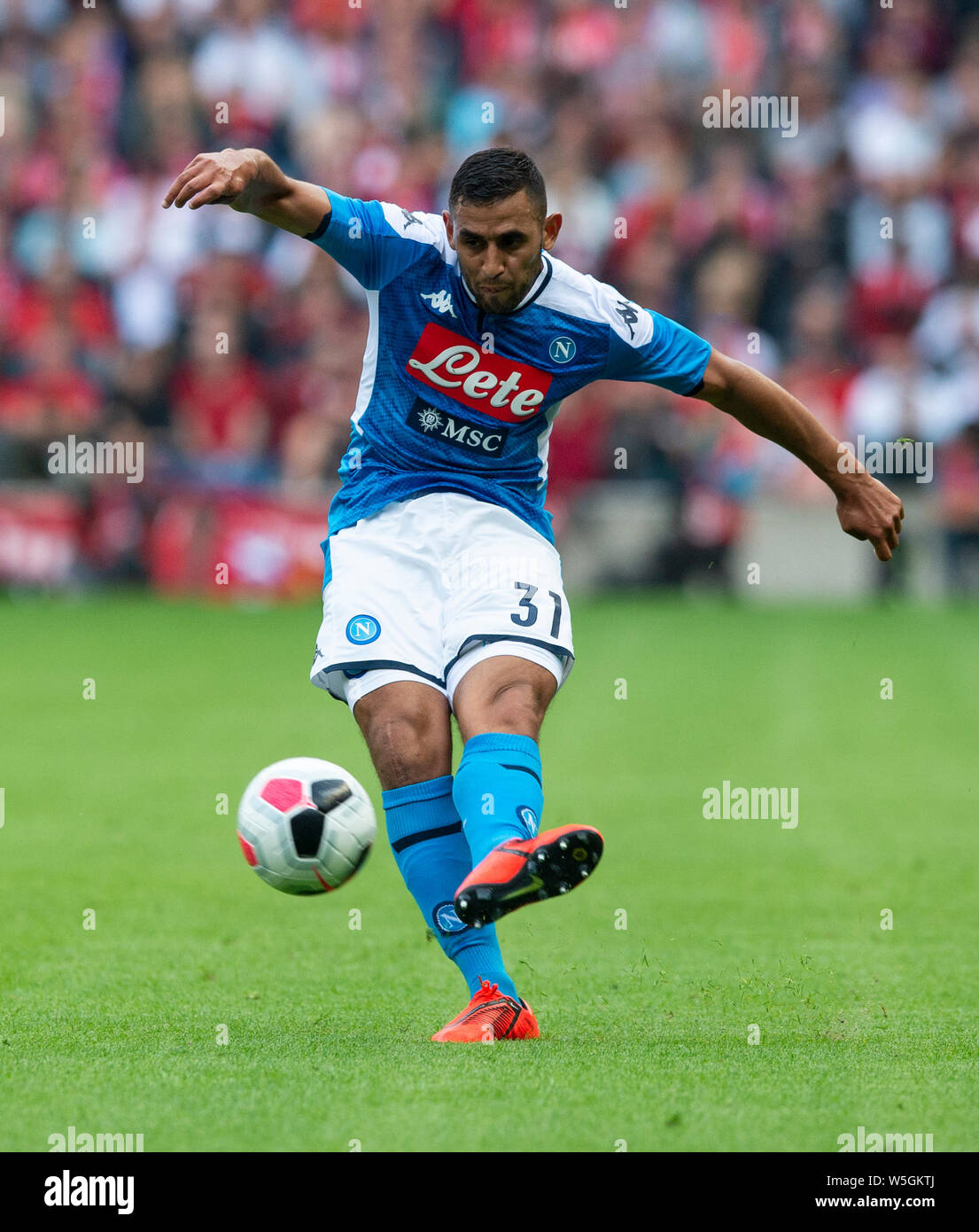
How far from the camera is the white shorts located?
5.24 m

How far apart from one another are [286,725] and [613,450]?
7.74 m

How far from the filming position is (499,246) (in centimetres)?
508

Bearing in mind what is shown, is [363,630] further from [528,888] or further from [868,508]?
[868,508]

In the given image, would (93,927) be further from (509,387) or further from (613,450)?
(613,450)

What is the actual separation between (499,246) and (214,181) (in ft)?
2.53

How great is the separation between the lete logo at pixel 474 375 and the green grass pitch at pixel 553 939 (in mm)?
1723

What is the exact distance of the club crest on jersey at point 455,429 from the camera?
546 centimetres

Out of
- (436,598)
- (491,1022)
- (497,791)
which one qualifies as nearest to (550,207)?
(436,598)

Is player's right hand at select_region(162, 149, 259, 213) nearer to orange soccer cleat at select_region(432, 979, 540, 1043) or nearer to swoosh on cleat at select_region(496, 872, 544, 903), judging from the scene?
swoosh on cleat at select_region(496, 872, 544, 903)

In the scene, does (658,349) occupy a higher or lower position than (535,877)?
higher

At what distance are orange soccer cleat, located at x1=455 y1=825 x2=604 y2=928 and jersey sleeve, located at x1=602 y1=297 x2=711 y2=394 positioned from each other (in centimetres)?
154

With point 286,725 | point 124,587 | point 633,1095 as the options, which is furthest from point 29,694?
point 633,1095

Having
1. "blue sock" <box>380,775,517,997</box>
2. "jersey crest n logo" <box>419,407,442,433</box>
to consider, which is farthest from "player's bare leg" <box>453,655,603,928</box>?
"jersey crest n logo" <box>419,407,442,433</box>

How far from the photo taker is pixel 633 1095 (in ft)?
14.0
